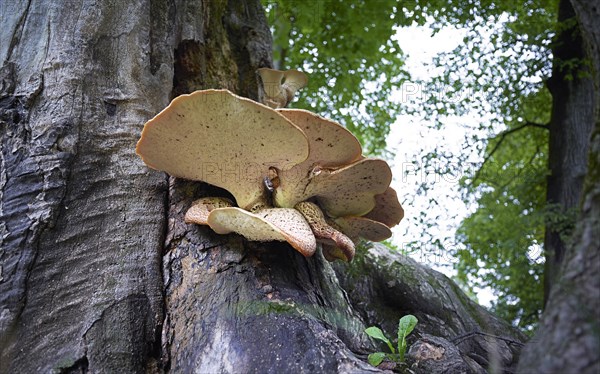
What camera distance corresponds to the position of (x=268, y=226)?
6.28 feet

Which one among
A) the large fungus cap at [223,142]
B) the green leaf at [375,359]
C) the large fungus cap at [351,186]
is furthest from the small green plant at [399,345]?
the large fungus cap at [223,142]

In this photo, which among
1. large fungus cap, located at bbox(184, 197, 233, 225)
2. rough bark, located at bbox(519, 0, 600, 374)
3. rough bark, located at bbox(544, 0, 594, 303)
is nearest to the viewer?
rough bark, located at bbox(519, 0, 600, 374)

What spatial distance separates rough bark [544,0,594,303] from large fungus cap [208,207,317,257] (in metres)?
3.74

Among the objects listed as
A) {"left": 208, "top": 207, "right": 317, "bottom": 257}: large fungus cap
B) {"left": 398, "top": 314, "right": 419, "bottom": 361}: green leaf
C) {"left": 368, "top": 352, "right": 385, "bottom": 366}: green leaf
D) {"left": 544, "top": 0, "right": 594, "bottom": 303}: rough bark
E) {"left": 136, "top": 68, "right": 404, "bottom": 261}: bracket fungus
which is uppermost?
{"left": 544, "top": 0, "right": 594, "bottom": 303}: rough bark

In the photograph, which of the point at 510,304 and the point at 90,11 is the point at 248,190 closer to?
the point at 90,11

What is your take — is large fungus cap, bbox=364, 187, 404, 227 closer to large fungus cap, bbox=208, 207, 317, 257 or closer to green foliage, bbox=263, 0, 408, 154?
large fungus cap, bbox=208, 207, 317, 257

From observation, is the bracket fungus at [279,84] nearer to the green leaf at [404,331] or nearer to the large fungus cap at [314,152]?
the large fungus cap at [314,152]

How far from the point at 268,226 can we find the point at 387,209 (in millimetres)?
874

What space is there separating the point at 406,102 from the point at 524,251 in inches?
100

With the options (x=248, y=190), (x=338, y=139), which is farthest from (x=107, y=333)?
(x=338, y=139)

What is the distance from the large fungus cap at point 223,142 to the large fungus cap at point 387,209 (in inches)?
23.5

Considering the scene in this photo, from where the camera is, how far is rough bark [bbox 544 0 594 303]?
5094 mm

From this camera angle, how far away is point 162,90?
8.79 ft

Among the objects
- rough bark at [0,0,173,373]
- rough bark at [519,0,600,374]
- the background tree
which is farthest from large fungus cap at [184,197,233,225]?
the background tree
